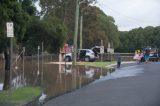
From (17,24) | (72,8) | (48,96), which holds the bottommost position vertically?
(48,96)

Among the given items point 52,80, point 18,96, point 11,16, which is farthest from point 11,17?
point 52,80

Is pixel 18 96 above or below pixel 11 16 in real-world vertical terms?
below

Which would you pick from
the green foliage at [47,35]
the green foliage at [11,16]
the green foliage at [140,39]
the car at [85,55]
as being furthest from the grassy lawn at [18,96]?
the green foliage at [140,39]

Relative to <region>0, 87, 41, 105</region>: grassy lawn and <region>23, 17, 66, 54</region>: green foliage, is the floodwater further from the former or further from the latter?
<region>23, 17, 66, 54</region>: green foliage

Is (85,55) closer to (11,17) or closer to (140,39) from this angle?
(11,17)

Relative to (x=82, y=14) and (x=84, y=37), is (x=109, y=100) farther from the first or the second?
(x=84, y=37)

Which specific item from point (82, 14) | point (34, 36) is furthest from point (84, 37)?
point (34, 36)

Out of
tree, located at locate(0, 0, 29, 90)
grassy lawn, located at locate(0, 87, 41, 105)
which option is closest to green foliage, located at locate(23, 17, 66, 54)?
tree, located at locate(0, 0, 29, 90)

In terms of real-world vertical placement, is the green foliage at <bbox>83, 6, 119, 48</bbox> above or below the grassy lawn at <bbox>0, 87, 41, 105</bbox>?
above

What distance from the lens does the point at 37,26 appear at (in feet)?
220

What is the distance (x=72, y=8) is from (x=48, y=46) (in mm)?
22046

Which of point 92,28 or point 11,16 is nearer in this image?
point 11,16

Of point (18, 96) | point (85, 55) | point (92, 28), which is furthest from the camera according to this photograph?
point (92, 28)

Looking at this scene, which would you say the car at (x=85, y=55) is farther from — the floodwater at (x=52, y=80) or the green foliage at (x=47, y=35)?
the floodwater at (x=52, y=80)
